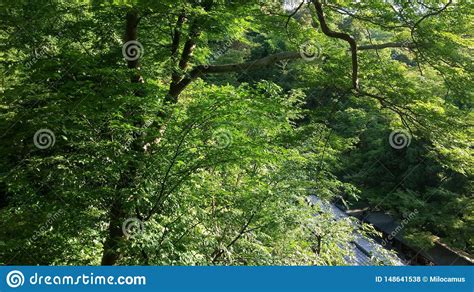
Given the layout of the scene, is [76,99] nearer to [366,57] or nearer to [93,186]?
[93,186]

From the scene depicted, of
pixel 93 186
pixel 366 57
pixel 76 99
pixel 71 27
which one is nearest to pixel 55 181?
pixel 93 186

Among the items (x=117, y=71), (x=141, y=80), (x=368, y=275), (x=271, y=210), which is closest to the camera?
(x=368, y=275)

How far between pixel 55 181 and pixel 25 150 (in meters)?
1.13

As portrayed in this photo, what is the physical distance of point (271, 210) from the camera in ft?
19.6
